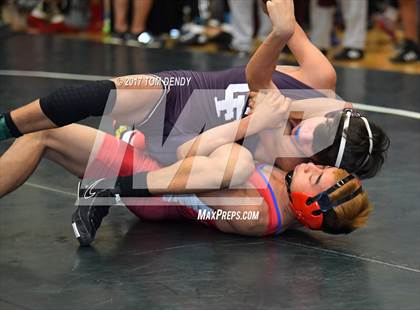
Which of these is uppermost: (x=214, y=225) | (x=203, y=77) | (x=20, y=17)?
(x=203, y=77)

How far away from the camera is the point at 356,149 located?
3.66 meters

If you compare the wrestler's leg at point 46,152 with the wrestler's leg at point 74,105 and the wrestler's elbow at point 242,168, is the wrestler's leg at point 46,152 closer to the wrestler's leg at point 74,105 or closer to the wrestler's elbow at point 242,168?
the wrestler's leg at point 74,105

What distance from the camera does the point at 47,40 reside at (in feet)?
28.1

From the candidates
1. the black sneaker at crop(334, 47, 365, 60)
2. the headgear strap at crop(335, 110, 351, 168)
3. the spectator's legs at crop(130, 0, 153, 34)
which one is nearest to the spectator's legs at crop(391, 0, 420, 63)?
the black sneaker at crop(334, 47, 365, 60)

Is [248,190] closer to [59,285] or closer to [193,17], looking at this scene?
[59,285]

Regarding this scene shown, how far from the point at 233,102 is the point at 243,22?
3859 mm

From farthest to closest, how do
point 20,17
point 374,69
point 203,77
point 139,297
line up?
point 20,17 < point 374,69 < point 203,77 < point 139,297

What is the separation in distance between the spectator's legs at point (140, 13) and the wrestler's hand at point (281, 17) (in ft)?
15.9

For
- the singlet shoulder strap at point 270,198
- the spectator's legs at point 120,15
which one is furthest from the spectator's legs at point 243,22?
the singlet shoulder strap at point 270,198

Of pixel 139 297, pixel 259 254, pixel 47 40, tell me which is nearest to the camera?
pixel 139 297

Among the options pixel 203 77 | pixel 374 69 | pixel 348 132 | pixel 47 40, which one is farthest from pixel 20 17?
pixel 348 132

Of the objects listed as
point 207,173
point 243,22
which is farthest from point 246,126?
point 243,22

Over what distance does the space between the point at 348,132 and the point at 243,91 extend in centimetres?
55

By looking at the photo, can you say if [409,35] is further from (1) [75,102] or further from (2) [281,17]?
(1) [75,102]
